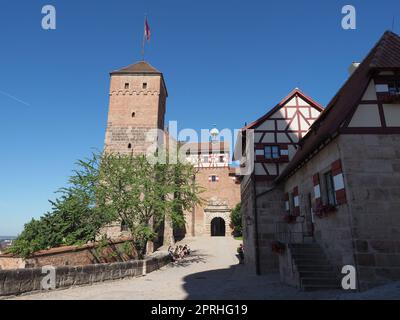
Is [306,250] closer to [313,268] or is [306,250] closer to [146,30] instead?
[313,268]

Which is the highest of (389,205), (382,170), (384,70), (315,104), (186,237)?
(315,104)

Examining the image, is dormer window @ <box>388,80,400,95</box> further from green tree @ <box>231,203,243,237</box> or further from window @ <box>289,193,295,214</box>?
green tree @ <box>231,203,243,237</box>

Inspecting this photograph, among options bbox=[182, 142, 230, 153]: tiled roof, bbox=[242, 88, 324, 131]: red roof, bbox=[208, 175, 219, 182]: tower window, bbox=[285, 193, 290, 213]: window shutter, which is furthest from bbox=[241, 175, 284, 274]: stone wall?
bbox=[182, 142, 230, 153]: tiled roof

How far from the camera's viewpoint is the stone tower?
2712 cm

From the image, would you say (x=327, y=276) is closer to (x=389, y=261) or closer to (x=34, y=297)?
(x=389, y=261)

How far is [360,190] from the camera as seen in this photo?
7309mm

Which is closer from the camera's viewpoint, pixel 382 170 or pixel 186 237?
pixel 382 170

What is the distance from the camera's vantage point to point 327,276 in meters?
8.07

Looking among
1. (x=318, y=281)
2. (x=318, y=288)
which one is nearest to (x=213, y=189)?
(x=318, y=281)

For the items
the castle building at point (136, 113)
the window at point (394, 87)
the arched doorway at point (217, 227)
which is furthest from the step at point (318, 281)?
the arched doorway at point (217, 227)

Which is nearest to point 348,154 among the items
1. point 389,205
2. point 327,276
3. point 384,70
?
point 389,205
